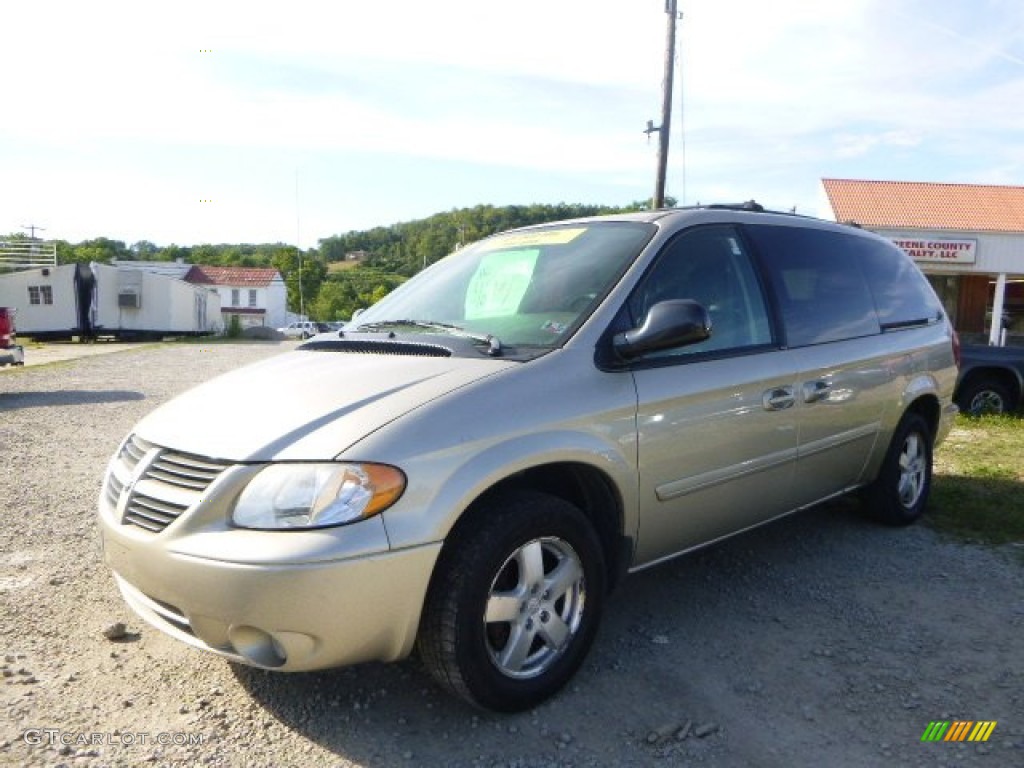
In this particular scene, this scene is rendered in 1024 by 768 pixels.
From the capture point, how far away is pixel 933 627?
11.4ft

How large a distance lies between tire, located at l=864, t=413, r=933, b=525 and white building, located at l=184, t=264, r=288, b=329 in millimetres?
73281

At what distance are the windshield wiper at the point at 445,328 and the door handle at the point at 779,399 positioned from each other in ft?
4.34

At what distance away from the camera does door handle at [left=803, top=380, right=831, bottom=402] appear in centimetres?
379

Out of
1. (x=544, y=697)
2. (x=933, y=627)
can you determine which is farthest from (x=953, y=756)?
(x=544, y=697)

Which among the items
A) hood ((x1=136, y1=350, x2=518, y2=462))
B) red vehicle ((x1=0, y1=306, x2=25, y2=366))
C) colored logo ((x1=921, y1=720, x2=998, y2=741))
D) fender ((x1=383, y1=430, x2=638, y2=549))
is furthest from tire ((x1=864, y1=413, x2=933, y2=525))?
red vehicle ((x1=0, y1=306, x2=25, y2=366))

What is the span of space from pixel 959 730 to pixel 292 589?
225cm

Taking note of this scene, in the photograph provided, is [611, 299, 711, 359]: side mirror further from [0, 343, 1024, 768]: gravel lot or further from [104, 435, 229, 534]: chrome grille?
[104, 435, 229, 534]: chrome grille

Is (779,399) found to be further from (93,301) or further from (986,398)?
(93,301)

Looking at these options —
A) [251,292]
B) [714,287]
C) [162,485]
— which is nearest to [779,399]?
[714,287]

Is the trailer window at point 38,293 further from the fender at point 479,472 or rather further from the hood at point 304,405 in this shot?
the fender at point 479,472

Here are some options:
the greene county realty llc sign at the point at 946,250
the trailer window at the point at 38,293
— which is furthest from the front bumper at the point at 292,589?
the trailer window at the point at 38,293

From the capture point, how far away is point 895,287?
4.84 meters

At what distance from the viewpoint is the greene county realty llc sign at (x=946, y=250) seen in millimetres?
21406

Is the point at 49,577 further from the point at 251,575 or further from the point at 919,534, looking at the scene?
the point at 919,534
